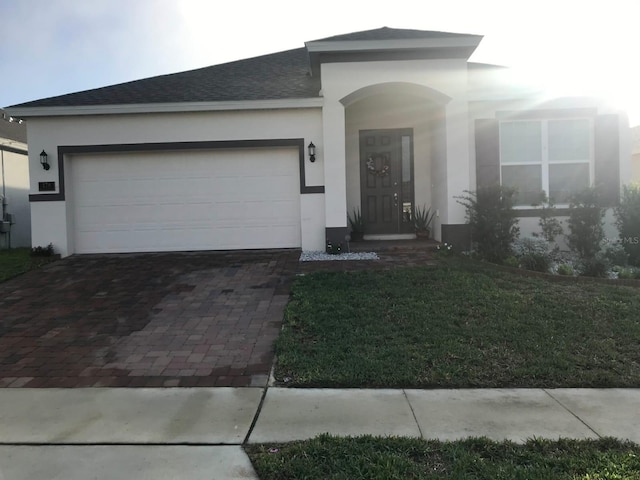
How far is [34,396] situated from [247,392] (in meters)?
1.97

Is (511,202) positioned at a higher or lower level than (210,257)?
higher

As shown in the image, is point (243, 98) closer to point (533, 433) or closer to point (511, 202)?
point (511, 202)

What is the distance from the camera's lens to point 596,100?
34.7 ft

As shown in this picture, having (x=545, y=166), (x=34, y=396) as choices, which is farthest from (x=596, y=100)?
(x=34, y=396)

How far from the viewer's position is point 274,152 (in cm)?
1062

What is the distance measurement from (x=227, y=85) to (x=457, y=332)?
8.42 meters

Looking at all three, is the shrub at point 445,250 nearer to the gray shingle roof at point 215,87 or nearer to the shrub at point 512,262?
the shrub at point 512,262

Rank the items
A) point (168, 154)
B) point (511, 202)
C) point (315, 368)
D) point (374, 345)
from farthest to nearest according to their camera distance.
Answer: point (168, 154) → point (511, 202) → point (374, 345) → point (315, 368)

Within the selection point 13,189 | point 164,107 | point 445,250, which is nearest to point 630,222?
point 445,250

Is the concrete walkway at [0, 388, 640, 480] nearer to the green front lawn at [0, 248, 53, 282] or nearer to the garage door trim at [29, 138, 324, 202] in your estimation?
the green front lawn at [0, 248, 53, 282]

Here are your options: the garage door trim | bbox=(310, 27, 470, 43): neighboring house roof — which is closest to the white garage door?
the garage door trim

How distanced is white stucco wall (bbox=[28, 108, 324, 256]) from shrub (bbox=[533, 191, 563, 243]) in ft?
15.3

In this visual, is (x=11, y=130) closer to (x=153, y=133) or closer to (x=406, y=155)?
(x=153, y=133)

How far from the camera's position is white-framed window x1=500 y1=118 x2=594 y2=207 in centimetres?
1076
